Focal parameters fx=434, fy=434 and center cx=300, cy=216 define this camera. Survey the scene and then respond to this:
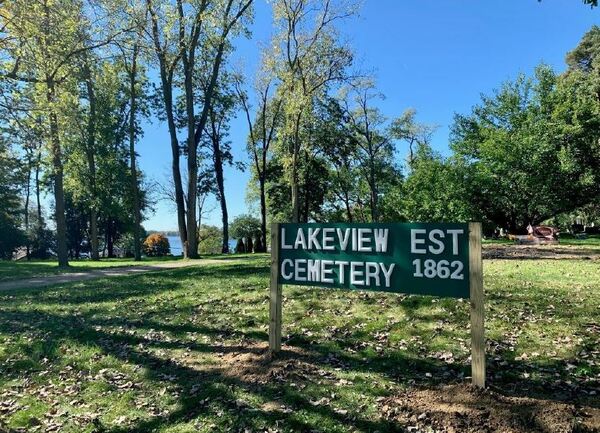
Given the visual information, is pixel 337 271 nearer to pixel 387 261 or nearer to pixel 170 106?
pixel 387 261

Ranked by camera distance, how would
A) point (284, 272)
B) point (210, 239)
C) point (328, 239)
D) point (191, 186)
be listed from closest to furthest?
point (328, 239)
point (284, 272)
point (191, 186)
point (210, 239)

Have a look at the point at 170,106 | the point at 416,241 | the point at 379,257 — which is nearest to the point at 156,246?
the point at 170,106

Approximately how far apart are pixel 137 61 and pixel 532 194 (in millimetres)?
23587

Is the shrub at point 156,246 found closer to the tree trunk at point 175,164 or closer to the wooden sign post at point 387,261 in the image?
the tree trunk at point 175,164

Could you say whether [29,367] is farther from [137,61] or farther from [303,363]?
[137,61]

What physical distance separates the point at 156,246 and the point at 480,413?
41294 mm

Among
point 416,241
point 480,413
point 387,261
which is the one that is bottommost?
point 480,413

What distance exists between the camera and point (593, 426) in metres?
3.18

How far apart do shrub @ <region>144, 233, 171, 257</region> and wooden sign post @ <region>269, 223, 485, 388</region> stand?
126 ft

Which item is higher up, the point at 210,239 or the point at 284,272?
the point at 284,272

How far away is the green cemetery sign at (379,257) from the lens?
401 centimetres

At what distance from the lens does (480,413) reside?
350cm

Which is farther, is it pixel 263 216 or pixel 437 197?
pixel 263 216

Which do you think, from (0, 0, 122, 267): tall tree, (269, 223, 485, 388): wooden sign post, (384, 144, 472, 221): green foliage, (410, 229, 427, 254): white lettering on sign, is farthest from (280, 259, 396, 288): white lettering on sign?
(384, 144, 472, 221): green foliage
